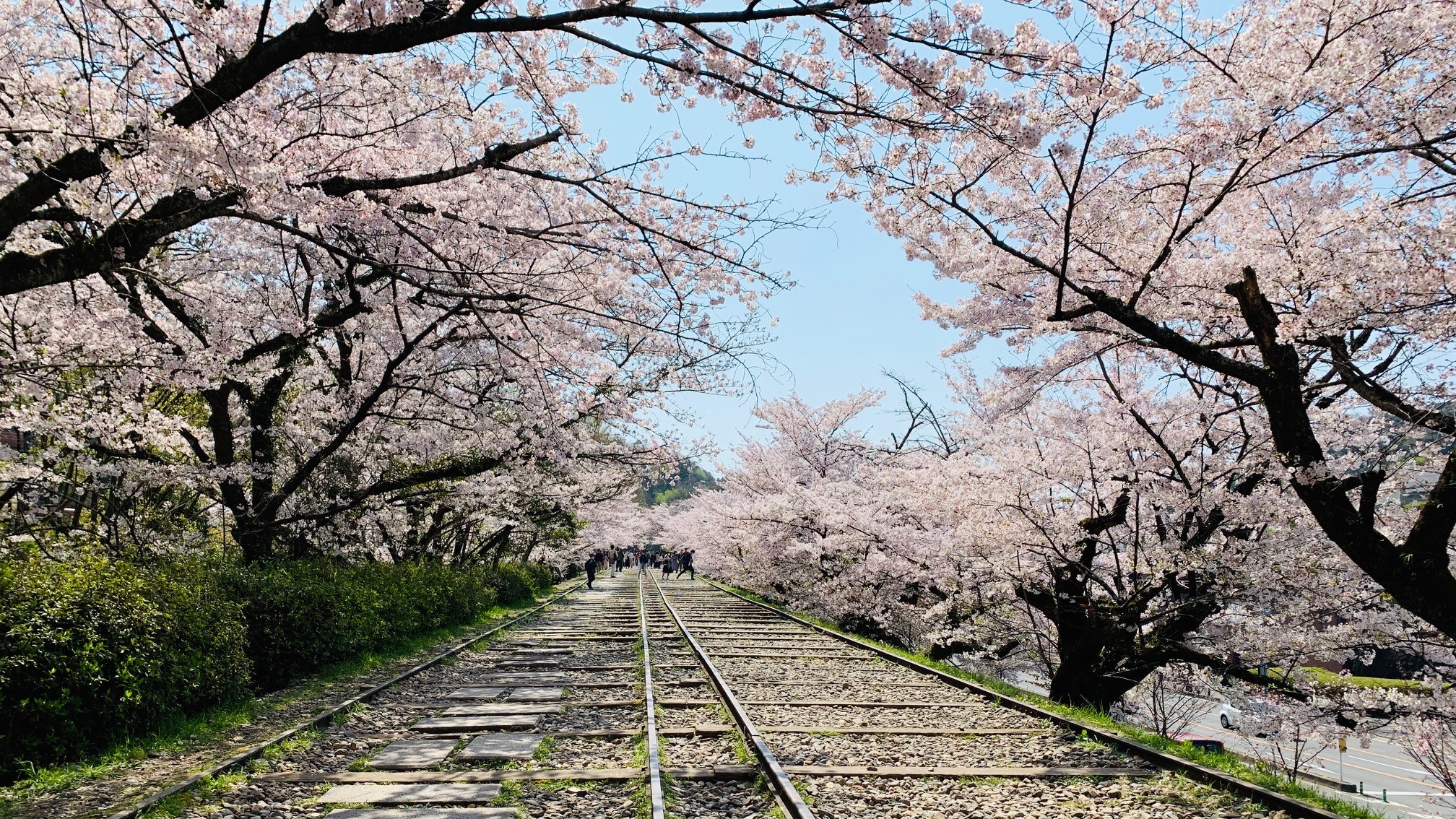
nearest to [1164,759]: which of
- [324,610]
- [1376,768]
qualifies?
[324,610]

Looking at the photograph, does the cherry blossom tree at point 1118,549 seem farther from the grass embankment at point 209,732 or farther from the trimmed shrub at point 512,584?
the trimmed shrub at point 512,584

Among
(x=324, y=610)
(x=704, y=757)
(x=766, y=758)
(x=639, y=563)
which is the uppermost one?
(x=324, y=610)

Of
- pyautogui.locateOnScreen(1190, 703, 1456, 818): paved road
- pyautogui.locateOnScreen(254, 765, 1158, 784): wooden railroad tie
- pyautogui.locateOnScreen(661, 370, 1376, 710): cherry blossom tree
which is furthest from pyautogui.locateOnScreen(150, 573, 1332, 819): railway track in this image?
pyautogui.locateOnScreen(1190, 703, 1456, 818): paved road

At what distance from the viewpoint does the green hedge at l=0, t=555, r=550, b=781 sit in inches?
233

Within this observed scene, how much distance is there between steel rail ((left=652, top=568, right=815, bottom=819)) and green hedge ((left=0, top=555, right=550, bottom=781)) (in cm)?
513

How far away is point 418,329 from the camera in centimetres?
1406

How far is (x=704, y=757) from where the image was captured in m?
6.56

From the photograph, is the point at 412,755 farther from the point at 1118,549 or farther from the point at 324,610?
the point at 1118,549

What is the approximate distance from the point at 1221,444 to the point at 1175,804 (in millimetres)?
6342

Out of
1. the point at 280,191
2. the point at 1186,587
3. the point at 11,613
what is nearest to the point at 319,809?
the point at 11,613

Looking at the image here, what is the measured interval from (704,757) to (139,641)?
194 inches

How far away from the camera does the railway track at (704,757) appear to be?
Result: 527 cm

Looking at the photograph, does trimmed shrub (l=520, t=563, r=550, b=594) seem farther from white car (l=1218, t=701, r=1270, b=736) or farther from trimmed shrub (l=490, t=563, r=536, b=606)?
white car (l=1218, t=701, r=1270, b=736)

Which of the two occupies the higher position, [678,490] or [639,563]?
[678,490]
